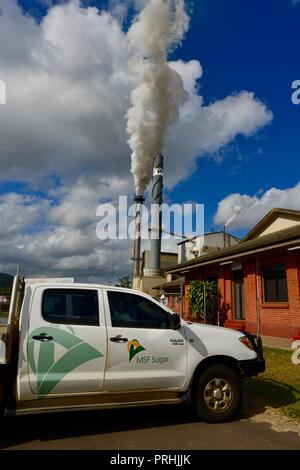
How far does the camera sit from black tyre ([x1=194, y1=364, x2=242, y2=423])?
17.0 ft

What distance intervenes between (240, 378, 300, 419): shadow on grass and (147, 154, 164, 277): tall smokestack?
32034 millimetres

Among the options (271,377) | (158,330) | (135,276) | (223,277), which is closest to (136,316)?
(158,330)

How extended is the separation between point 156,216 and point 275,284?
25.1 m

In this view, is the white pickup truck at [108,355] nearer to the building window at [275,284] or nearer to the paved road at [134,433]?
the paved road at [134,433]

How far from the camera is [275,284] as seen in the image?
1541cm

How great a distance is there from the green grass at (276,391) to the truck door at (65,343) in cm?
266

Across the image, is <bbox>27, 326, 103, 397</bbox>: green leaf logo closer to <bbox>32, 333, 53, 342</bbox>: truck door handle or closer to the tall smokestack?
<bbox>32, 333, 53, 342</bbox>: truck door handle

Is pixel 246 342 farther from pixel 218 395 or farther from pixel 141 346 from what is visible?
pixel 141 346

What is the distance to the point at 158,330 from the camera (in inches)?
205

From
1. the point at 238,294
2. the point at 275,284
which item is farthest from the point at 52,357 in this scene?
the point at 238,294

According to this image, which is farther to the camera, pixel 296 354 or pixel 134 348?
pixel 296 354

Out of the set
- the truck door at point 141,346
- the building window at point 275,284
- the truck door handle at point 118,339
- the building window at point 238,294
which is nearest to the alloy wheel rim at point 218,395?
the truck door at point 141,346

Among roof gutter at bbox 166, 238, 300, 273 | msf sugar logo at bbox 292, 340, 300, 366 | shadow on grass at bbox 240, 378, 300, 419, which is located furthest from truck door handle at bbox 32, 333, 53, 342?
roof gutter at bbox 166, 238, 300, 273
